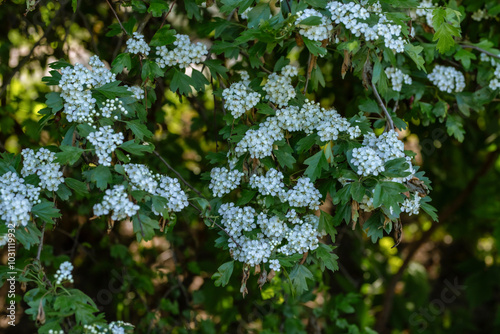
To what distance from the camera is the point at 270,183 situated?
5.91ft

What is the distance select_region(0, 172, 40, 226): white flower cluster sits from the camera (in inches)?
62.6

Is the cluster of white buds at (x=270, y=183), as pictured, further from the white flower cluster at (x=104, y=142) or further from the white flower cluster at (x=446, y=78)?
the white flower cluster at (x=446, y=78)

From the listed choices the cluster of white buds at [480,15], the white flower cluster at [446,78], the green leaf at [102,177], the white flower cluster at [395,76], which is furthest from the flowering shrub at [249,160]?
the cluster of white buds at [480,15]

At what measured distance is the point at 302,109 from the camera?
192 cm

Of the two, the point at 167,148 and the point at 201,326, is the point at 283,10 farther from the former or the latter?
the point at 201,326

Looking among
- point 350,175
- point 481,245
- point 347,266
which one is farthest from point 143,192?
point 481,245

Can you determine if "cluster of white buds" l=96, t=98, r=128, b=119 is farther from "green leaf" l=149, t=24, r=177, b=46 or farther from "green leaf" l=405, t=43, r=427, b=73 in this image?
"green leaf" l=405, t=43, r=427, b=73

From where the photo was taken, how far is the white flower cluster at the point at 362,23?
1742mm

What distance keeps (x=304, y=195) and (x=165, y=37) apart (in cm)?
84

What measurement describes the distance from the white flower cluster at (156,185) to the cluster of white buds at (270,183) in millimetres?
279

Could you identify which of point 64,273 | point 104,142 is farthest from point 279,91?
point 64,273

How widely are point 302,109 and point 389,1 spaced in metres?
0.52

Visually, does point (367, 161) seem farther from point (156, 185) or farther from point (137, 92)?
point (137, 92)

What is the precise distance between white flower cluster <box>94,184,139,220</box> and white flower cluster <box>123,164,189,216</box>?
65 millimetres
